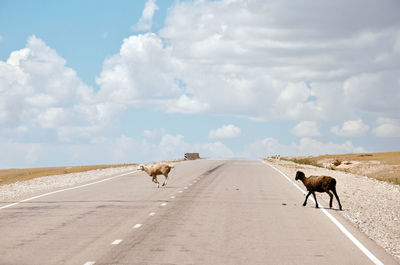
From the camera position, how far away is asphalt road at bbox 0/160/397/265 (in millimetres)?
9398

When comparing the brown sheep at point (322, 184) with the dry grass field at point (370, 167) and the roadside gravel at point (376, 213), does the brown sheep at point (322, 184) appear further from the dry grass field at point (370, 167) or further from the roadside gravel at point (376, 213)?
the dry grass field at point (370, 167)

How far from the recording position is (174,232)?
473 inches

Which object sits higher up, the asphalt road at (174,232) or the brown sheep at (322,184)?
the brown sheep at (322,184)

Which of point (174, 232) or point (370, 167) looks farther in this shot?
point (370, 167)

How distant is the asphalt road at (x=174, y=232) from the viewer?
9398mm

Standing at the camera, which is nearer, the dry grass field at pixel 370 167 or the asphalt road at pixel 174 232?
the asphalt road at pixel 174 232

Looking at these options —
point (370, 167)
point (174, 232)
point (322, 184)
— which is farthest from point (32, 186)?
point (370, 167)

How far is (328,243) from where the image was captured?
433 inches

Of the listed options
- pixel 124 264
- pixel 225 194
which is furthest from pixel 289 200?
pixel 124 264

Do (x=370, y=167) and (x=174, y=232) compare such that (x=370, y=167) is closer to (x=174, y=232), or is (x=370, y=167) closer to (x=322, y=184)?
(x=322, y=184)

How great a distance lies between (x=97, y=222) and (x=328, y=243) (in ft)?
18.8

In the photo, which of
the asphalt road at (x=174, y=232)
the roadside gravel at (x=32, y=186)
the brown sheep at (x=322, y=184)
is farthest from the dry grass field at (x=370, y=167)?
the asphalt road at (x=174, y=232)

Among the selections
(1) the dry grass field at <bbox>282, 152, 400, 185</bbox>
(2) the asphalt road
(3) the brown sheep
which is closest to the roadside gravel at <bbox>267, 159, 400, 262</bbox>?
(2) the asphalt road

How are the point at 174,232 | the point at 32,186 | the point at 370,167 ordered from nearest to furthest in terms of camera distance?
the point at 174,232 < the point at 32,186 < the point at 370,167
